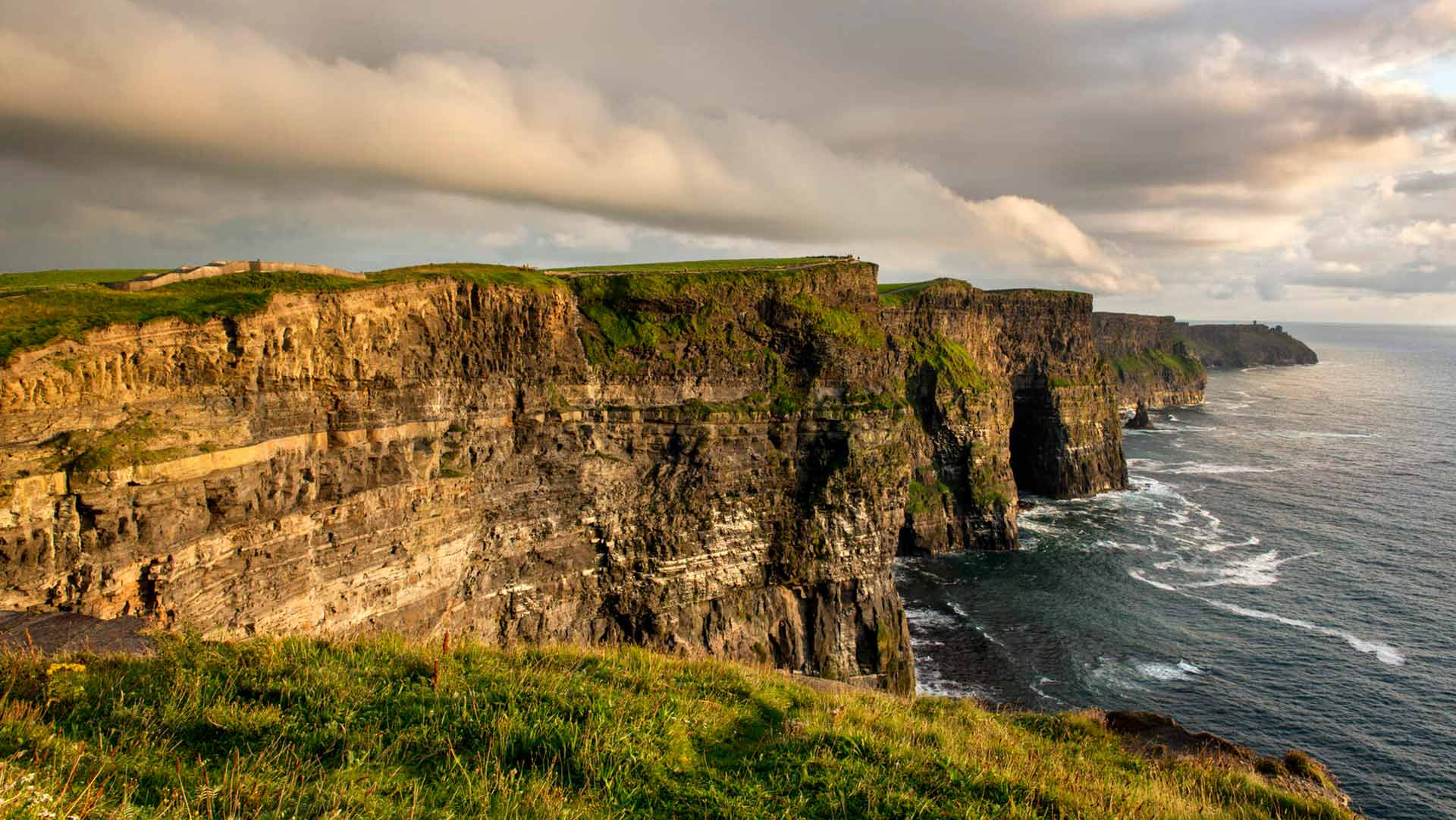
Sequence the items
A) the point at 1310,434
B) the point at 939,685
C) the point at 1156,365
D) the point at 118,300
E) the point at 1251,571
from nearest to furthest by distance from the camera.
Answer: the point at 118,300, the point at 939,685, the point at 1251,571, the point at 1310,434, the point at 1156,365

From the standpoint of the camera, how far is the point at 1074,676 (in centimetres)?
4384

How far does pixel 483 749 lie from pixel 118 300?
874 inches

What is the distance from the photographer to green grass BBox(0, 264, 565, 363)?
761 inches

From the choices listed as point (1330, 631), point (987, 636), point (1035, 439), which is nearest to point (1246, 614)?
point (1330, 631)

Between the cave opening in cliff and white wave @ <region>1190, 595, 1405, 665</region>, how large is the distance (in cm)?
3369

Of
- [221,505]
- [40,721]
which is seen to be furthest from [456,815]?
[221,505]

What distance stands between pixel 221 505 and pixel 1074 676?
155 ft

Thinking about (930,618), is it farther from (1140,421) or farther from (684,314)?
(1140,421)

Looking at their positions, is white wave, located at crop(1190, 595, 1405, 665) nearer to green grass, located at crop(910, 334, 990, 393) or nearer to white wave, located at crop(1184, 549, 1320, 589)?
white wave, located at crop(1184, 549, 1320, 589)

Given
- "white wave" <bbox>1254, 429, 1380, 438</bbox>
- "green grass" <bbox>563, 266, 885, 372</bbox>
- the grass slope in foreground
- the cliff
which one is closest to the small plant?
the grass slope in foreground

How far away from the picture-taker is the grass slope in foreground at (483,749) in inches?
284

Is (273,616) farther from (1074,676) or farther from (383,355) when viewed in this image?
(1074,676)

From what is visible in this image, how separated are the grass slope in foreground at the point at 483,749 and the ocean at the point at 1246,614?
31.6 metres

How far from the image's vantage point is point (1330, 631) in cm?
4816
